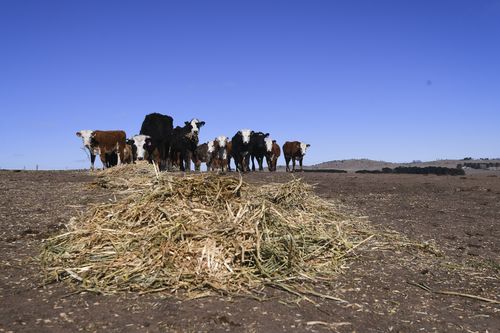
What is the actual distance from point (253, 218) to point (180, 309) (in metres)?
2.02

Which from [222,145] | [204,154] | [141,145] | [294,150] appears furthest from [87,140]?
[294,150]

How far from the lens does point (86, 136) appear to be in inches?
947

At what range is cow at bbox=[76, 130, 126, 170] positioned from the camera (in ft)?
78.8

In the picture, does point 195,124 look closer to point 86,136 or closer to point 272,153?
point 86,136

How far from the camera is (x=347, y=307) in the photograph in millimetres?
4543

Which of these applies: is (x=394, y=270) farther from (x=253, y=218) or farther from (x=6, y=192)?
(x=6, y=192)

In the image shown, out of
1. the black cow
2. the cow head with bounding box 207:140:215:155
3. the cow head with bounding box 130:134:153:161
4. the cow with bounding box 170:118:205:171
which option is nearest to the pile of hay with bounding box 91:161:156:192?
the cow head with bounding box 130:134:153:161

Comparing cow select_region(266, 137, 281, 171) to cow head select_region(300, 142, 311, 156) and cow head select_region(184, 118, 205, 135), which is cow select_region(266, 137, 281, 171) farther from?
cow head select_region(184, 118, 205, 135)

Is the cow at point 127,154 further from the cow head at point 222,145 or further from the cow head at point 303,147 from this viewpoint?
the cow head at point 303,147

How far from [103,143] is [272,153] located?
39.3 feet

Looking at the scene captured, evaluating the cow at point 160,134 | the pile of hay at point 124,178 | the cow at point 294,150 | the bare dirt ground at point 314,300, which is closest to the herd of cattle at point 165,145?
the cow at point 160,134

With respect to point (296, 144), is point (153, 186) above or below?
below

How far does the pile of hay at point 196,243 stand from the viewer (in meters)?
4.99

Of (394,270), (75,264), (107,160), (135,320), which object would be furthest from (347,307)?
(107,160)
